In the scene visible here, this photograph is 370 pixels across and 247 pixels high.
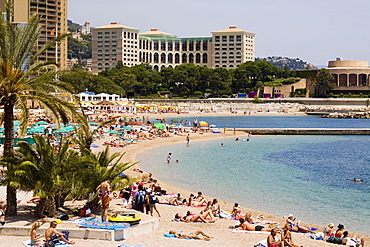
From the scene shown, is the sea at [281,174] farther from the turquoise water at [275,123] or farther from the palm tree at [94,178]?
the turquoise water at [275,123]

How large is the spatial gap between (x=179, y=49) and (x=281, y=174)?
151518 millimetres

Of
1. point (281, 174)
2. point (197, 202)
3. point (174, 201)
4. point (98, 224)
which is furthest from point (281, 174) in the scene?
point (98, 224)

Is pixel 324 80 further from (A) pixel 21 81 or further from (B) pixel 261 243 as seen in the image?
(A) pixel 21 81

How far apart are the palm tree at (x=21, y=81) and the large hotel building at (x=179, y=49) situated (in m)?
159

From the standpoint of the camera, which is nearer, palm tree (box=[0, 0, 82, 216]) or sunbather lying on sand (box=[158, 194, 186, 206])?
palm tree (box=[0, 0, 82, 216])

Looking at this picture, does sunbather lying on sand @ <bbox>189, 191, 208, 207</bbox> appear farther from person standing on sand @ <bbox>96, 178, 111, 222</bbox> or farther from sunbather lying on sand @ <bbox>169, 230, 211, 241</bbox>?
person standing on sand @ <bbox>96, 178, 111, 222</bbox>

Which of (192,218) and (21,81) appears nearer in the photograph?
(21,81)

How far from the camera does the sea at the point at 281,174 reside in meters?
21.6

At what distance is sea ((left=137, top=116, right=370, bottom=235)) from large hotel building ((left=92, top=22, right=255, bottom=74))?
12810 centimetres

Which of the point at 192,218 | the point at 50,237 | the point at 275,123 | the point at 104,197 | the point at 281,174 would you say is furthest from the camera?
the point at 275,123

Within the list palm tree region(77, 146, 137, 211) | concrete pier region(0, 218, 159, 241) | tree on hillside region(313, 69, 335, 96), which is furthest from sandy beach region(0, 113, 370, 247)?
tree on hillside region(313, 69, 335, 96)

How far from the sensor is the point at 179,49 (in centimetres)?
17988

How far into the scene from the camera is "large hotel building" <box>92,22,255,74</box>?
17350cm

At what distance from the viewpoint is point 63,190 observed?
14.7m
